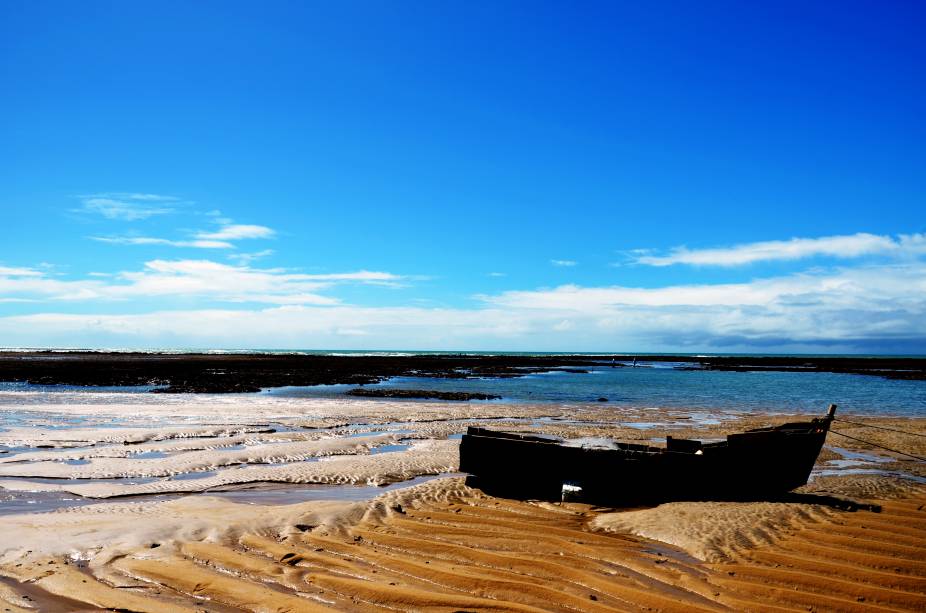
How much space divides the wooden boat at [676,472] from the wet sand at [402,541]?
0.68 metres

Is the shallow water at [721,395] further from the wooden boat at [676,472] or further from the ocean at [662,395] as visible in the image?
the wooden boat at [676,472]

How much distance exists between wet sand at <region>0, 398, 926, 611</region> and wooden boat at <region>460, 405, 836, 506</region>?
0.68 m

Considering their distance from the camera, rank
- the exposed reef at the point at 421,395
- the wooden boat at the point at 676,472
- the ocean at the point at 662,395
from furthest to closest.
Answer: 1. the exposed reef at the point at 421,395
2. the ocean at the point at 662,395
3. the wooden boat at the point at 676,472

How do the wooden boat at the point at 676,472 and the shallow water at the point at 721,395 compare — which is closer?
the wooden boat at the point at 676,472

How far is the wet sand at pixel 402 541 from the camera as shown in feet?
19.7

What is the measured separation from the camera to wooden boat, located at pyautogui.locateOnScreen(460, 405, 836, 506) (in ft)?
37.7

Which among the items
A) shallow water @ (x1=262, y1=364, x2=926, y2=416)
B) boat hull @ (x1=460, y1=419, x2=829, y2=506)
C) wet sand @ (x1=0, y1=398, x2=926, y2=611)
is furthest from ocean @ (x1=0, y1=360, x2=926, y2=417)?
boat hull @ (x1=460, y1=419, x2=829, y2=506)

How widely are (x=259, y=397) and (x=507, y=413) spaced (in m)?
14.9

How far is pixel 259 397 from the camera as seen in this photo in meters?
33.2

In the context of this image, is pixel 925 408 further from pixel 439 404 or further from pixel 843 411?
pixel 439 404

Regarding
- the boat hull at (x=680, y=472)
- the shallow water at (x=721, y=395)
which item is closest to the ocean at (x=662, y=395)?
the shallow water at (x=721, y=395)

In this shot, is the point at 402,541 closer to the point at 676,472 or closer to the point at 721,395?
the point at 676,472

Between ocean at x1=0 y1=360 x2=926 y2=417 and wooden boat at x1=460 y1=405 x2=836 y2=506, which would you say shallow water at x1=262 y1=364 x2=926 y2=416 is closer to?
ocean at x1=0 y1=360 x2=926 y2=417

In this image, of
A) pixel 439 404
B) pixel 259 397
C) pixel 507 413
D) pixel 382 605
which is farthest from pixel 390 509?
pixel 259 397
